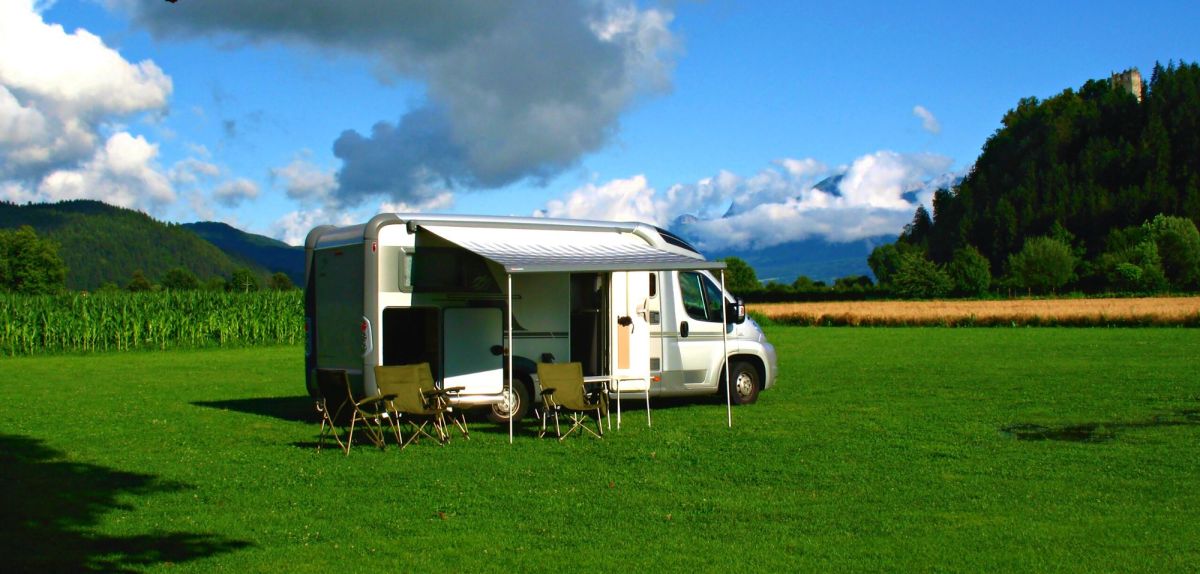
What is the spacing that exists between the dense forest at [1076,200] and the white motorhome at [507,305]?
3070 inches

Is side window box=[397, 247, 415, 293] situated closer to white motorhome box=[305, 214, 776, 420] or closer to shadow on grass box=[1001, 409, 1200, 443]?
white motorhome box=[305, 214, 776, 420]

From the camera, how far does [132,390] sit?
64.3 feet

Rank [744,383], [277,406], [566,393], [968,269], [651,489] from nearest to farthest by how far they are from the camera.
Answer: [651,489] < [566,393] < [744,383] < [277,406] < [968,269]

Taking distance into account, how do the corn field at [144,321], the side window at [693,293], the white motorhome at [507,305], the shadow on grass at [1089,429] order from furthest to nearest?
the corn field at [144,321] < the side window at [693,293] < the white motorhome at [507,305] < the shadow on grass at [1089,429]

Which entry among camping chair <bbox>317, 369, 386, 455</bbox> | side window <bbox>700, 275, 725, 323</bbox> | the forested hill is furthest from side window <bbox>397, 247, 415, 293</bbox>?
the forested hill

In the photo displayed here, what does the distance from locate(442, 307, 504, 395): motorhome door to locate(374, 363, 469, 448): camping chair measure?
2.30 ft

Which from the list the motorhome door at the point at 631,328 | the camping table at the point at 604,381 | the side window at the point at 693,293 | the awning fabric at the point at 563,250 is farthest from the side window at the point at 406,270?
the side window at the point at 693,293

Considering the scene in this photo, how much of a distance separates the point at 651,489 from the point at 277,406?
9.46 metres

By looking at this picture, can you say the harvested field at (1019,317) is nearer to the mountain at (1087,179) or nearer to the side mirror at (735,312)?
the side mirror at (735,312)

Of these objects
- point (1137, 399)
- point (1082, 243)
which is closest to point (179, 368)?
point (1137, 399)

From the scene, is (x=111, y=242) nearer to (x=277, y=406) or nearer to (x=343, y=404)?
(x=277, y=406)

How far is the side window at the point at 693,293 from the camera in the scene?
1498cm

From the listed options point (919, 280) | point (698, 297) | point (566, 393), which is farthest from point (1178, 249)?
point (566, 393)

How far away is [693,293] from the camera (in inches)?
594
